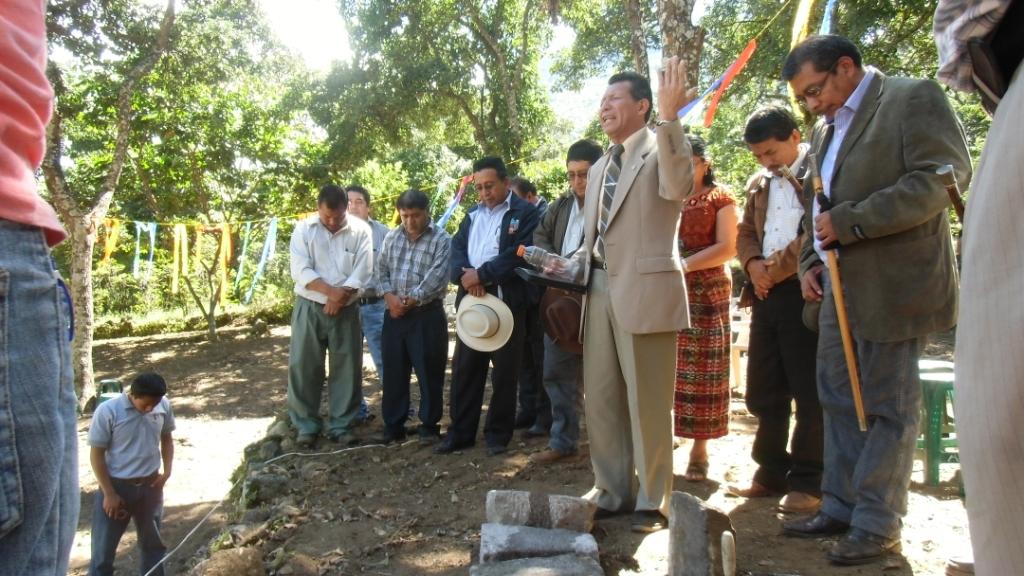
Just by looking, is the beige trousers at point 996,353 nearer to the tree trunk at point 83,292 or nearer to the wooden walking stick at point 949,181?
the wooden walking stick at point 949,181

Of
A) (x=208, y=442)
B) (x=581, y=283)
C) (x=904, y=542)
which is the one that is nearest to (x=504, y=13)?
(x=208, y=442)

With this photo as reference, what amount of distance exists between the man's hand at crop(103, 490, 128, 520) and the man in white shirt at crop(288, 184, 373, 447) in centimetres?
138

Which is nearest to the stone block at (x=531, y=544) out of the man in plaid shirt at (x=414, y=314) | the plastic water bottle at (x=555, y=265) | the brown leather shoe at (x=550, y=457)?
the plastic water bottle at (x=555, y=265)

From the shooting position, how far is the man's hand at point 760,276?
150 inches

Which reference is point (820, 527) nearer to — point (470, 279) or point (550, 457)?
point (550, 457)

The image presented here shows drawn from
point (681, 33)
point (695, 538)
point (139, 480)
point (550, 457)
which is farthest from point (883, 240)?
point (139, 480)

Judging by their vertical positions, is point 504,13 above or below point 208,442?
above

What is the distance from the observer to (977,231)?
1062 millimetres

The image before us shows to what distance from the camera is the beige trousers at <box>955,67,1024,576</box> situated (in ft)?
3.25

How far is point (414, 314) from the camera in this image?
19.0 feet

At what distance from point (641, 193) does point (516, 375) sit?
221cm

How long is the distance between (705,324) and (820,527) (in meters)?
1.31

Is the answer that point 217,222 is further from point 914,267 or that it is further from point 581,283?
point 914,267

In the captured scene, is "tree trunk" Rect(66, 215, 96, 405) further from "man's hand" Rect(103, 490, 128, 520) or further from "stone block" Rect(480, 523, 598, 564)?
"stone block" Rect(480, 523, 598, 564)
